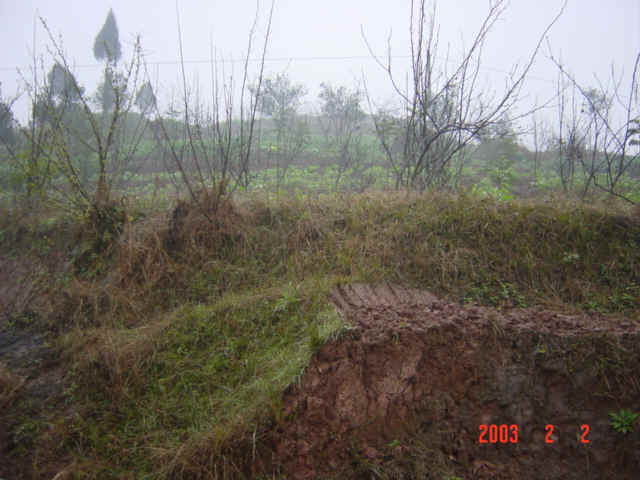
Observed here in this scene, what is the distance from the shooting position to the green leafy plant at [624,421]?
2.30m

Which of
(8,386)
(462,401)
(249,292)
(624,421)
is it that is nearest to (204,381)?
(249,292)

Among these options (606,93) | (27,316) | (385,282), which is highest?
(606,93)

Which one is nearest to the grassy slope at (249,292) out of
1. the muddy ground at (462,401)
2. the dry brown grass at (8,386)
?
the muddy ground at (462,401)

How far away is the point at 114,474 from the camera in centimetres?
219

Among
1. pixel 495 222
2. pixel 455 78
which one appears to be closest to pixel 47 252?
pixel 495 222

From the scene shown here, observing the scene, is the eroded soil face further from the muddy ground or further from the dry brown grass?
the dry brown grass

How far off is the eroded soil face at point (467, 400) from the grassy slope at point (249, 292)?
0.28m

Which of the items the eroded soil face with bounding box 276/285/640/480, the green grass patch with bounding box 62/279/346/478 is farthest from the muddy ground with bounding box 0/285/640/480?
the green grass patch with bounding box 62/279/346/478

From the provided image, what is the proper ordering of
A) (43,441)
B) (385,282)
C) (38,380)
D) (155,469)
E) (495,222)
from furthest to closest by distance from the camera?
(495,222) < (385,282) < (38,380) < (43,441) < (155,469)

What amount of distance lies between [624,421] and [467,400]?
0.98 m

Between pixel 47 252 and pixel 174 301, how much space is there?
2541mm

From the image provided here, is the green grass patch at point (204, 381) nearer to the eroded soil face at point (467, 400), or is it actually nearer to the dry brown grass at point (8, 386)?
the eroded soil face at point (467, 400)

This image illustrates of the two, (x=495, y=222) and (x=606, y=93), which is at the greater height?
(x=606, y=93)

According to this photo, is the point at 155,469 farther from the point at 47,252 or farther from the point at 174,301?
the point at 47,252
